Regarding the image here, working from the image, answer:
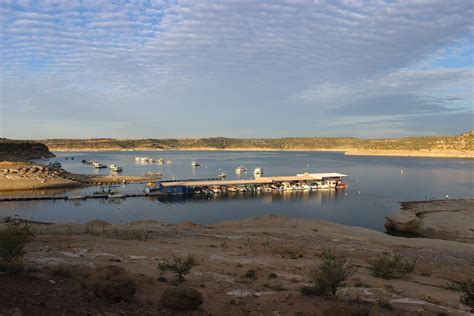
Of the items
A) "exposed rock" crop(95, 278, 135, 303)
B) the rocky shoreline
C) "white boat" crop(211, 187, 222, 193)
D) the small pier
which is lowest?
the small pier

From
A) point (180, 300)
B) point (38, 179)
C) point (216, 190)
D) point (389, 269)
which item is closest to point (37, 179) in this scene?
point (38, 179)

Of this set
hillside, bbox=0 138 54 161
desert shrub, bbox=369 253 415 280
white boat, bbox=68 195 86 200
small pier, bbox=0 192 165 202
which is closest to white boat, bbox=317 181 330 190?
small pier, bbox=0 192 165 202

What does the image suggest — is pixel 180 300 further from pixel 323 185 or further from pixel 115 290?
pixel 323 185

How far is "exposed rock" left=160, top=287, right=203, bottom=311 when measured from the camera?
7973 millimetres

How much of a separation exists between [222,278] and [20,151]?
5011 inches

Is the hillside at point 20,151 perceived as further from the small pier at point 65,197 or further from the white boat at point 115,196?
the white boat at point 115,196

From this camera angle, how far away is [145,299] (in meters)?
8.63

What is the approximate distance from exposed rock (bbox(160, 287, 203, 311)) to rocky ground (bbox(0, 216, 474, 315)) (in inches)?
0.8

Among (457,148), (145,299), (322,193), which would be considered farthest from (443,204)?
(457,148)

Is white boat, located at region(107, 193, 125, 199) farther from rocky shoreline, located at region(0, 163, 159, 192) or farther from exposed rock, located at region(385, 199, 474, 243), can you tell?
exposed rock, located at region(385, 199, 474, 243)

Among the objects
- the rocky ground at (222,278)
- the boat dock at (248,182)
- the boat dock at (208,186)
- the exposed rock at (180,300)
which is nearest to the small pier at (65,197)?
the boat dock at (208,186)

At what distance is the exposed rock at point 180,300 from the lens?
26.2 feet

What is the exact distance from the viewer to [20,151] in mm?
120125

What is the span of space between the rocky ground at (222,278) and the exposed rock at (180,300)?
2cm
